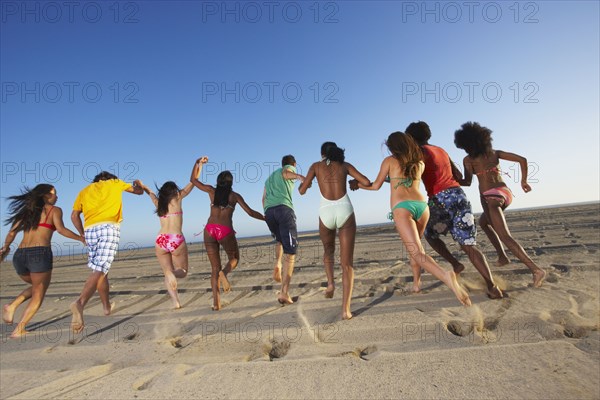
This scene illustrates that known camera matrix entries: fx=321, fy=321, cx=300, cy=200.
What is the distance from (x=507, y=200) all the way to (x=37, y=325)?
8.19 metres

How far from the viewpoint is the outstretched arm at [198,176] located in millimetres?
5988

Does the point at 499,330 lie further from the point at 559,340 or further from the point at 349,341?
the point at 349,341

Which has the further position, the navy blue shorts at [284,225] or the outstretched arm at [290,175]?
the navy blue shorts at [284,225]

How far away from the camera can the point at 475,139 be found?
5.16 m

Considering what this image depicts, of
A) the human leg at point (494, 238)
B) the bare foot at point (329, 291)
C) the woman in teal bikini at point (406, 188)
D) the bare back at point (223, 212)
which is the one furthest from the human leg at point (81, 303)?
the human leg at point (494, 238)

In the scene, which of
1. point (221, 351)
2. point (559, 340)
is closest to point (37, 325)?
point (221, 351)

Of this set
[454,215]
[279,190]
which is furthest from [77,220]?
[454,215]

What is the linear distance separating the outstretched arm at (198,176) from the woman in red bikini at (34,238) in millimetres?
2036

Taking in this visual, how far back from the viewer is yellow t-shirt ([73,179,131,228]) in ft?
17.6

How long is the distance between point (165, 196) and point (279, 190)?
86.7 inches

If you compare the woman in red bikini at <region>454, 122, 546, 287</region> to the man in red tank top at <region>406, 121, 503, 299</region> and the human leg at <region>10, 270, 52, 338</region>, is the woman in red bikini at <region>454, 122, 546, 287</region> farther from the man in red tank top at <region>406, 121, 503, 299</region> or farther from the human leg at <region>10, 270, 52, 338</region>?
the human leg at <region>10, 270, 52, 338</region>

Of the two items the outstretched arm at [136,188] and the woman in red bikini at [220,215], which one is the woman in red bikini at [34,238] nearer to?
the outstretched arm at [136,188]

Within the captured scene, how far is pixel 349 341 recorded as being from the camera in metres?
3.59

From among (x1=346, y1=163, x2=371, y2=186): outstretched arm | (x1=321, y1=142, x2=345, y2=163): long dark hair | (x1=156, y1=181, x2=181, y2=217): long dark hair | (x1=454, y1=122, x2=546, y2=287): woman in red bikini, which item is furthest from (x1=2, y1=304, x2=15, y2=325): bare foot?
(x1=454, y1=122, x2=546, y2=287): woman in red bikini
